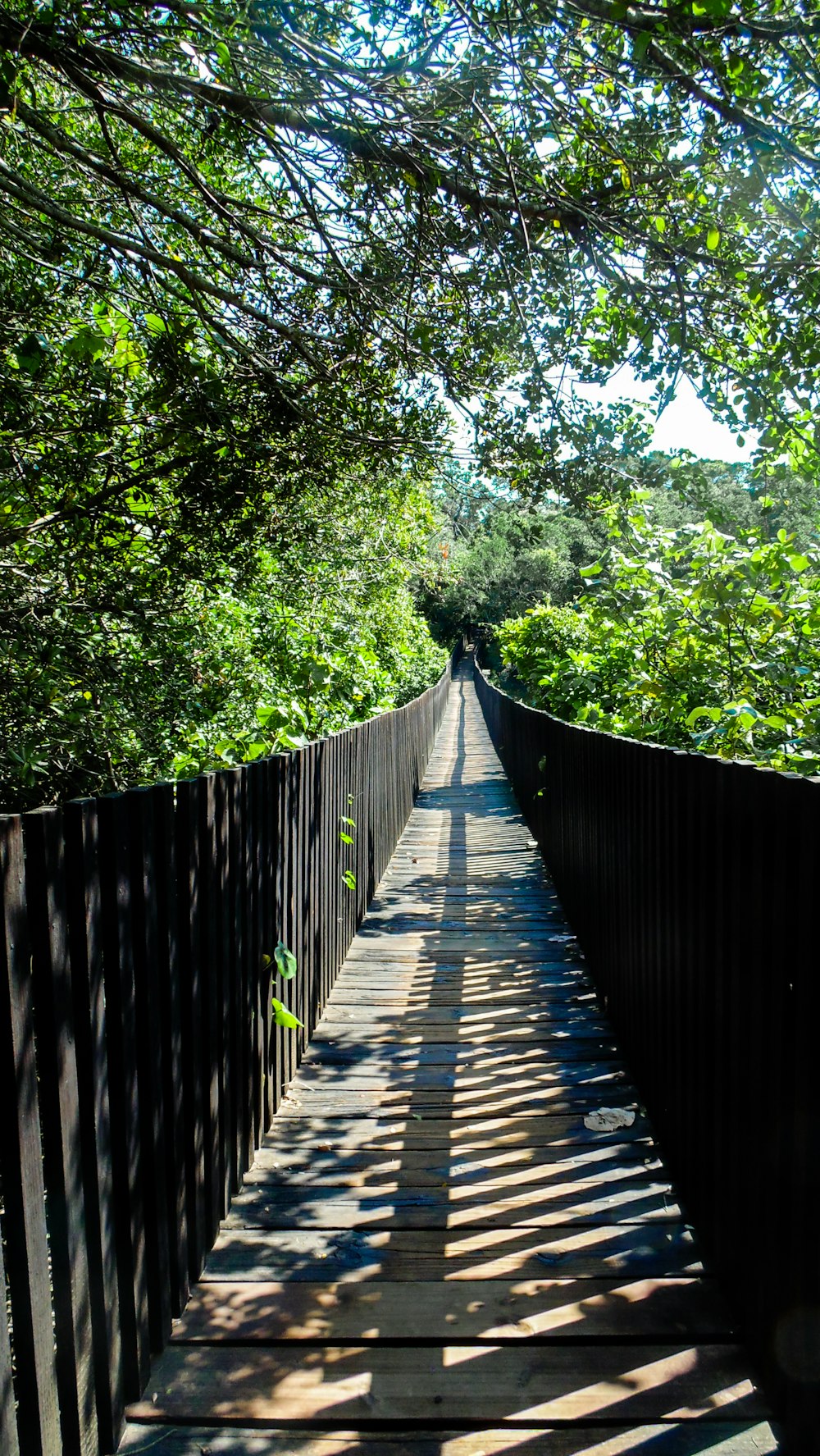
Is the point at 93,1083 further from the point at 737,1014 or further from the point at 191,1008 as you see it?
the point at 737,1014

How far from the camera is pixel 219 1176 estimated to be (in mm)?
3186

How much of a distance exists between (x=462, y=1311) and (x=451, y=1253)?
30 centimetres

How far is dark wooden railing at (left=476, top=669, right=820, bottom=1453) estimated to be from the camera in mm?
2074

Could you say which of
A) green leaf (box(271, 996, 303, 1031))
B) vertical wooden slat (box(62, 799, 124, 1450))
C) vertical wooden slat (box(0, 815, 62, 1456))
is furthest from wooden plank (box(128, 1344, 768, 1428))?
green leaf (box(271, 996, 303, 1031))

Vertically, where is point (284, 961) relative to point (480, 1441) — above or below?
above

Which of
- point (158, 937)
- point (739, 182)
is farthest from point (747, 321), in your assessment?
point (158, 937)

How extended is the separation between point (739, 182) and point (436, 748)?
2127 cm

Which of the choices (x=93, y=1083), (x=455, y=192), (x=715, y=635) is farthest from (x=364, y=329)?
(x=93, y=1083)

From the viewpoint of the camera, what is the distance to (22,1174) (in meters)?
1.70

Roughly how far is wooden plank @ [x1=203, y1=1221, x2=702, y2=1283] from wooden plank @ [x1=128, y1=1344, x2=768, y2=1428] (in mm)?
352

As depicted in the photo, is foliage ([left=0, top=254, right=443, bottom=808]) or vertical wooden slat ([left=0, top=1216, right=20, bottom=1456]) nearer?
vertical wooden slat ([left=0, top=1216, right=20, bottom=1456])

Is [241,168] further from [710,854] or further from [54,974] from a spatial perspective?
[54,974]

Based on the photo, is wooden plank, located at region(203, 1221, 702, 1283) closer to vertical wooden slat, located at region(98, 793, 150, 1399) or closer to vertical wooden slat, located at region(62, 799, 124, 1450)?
vertical wooden slat, located at region(98, 793, 150, 1399)

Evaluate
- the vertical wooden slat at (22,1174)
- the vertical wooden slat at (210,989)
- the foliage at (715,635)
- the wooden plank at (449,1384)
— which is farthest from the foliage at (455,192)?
the wooden plank at (449,1384)
